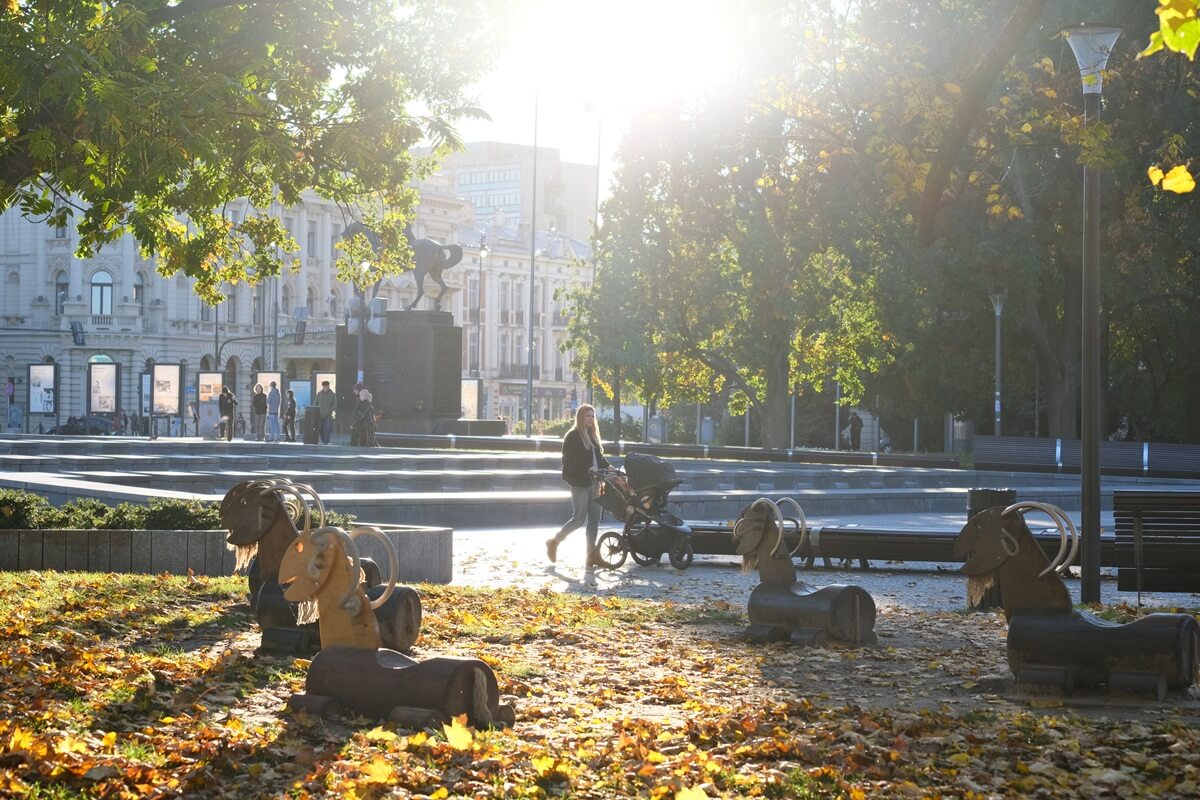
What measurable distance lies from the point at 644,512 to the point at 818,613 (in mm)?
6317

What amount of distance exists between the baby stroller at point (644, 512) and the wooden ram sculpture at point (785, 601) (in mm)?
5779

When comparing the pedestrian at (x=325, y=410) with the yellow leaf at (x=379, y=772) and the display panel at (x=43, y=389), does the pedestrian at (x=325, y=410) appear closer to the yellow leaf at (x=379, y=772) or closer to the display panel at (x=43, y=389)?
the display panel at (x=43, y=389)

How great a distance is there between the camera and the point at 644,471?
15992 millimetres

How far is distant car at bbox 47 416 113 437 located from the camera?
58.9 m

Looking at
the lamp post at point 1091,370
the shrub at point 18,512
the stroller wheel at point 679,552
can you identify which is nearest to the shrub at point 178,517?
the shrub at point 18,512

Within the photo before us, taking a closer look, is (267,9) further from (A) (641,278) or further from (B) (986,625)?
(A) (641,278)

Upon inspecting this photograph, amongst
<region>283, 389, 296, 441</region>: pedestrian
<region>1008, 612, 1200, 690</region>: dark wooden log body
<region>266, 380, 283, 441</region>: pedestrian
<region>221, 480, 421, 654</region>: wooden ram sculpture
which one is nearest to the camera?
<region>1008, 612, 1200, 690</region>: dark wooden log body

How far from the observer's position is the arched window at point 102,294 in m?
→ 89.1

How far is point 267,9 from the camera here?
542 inches

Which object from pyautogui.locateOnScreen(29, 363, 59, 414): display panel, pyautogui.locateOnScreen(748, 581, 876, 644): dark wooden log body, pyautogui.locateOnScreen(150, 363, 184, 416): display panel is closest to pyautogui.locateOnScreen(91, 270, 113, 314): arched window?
pyautogui.locateOnScreen(29, 363, 59, 414): display panel

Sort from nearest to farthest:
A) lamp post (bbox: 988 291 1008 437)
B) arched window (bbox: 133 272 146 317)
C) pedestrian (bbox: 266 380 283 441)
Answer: lamp post (bbox: 988 291 1008 437), pedestrian (bbox: 266 380 283 441), arched window (bbox: 133 272 146 317)

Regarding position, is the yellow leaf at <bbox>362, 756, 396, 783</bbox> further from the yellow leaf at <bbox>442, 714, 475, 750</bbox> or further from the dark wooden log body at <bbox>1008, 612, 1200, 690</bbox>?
the dark wooden log body at <bbox>1008, 612, 1200, 690</bbox>

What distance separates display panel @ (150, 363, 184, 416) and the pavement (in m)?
33.4

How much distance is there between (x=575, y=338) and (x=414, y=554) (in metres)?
47.0
